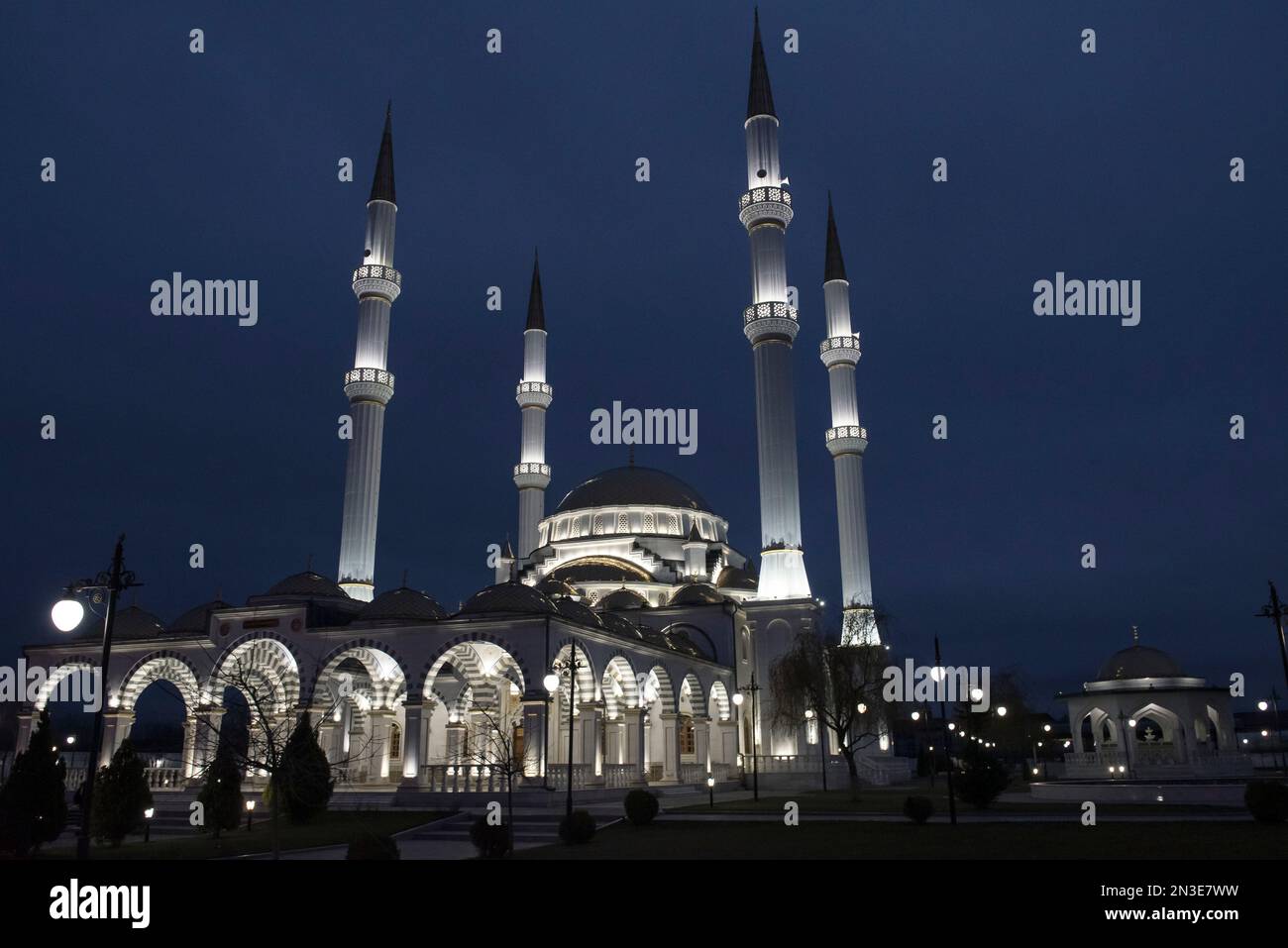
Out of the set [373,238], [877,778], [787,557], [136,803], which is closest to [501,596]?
[136,803]

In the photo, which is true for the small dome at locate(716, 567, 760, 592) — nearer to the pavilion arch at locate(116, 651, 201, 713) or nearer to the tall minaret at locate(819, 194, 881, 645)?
the tall minaret at locate(819, 194, 881, 645)

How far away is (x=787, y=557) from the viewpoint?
47156mm

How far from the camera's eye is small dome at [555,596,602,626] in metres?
33.8

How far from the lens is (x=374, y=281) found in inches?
1882

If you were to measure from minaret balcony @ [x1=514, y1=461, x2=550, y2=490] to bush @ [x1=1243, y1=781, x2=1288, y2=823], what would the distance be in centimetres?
4537

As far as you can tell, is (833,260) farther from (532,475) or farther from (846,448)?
(532,475)

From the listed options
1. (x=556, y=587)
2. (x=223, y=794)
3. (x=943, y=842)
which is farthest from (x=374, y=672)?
(x=943, y=842)

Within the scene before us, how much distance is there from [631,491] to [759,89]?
24124 mm

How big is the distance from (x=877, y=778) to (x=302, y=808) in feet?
92.2

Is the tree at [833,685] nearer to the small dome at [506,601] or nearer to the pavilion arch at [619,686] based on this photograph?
the pavilion arch at [619,686]

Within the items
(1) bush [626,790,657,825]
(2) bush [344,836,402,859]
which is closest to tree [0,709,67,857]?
(2) bush [344,836,402,859]
